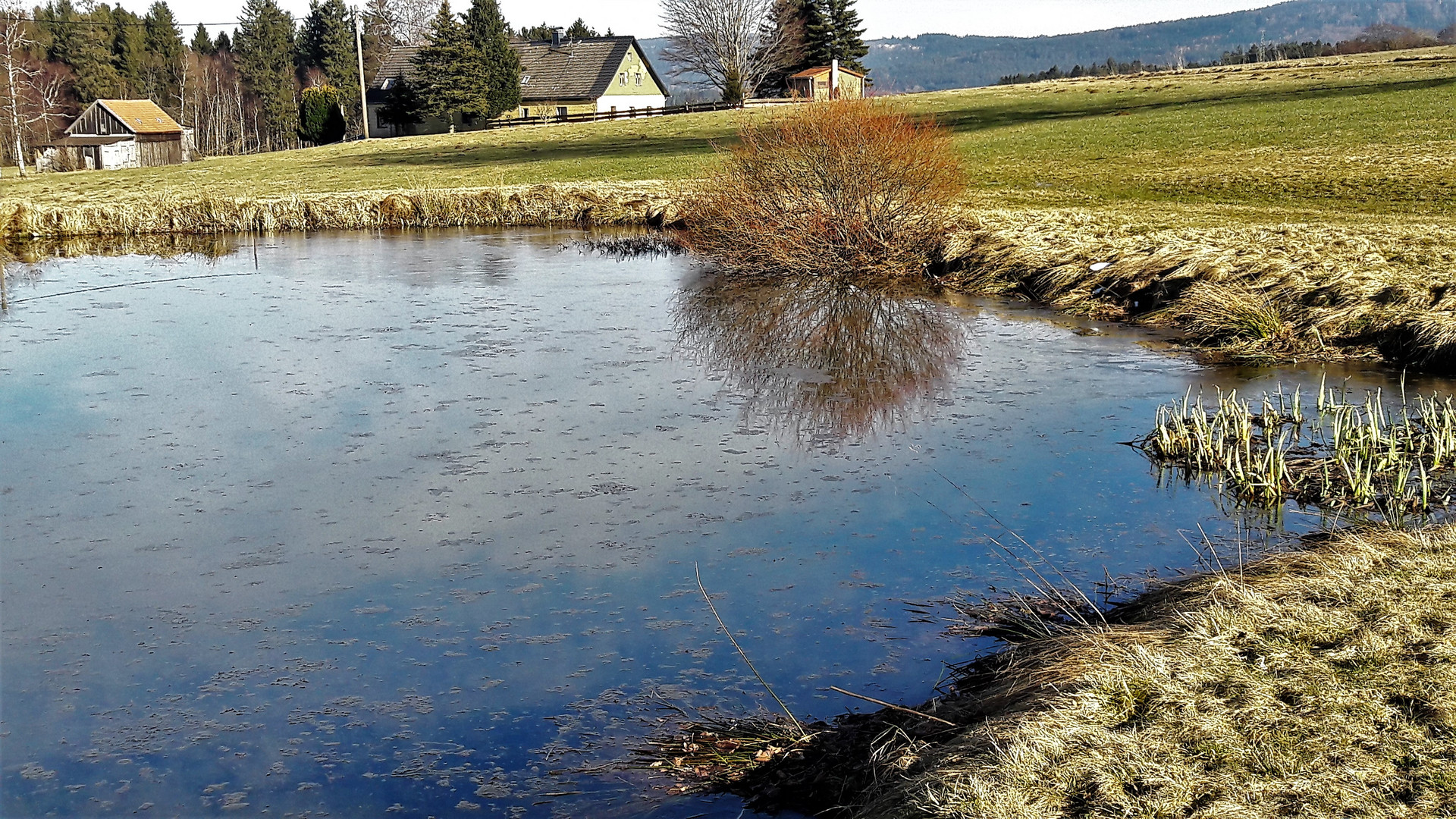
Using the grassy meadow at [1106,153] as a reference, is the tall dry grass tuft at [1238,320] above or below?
below

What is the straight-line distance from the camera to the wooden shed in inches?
1924

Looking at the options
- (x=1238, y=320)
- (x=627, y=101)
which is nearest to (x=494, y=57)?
(x=627, y=101)

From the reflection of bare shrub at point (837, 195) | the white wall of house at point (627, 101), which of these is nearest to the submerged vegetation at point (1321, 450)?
the reflection of bare shrub at point (837, 195)

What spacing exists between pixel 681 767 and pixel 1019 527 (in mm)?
3105

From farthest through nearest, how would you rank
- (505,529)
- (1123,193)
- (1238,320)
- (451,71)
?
(451,71) → (1123,193) → (1238,320) → (505,529)

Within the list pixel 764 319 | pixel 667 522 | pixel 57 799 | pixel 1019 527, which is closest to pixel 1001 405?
pixel 1019 527

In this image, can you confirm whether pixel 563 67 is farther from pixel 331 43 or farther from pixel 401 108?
pixel 331 43

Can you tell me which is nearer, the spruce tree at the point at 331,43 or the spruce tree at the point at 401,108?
the spruce tree at the point at 401,108

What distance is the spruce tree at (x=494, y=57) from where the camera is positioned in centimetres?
5325

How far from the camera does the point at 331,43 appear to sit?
81812 mm

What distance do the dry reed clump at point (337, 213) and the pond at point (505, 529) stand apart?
432 inches

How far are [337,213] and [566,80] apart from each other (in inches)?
1437

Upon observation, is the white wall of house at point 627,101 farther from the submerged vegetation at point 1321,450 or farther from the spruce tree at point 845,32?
the submerged vegetation at point 1321,450

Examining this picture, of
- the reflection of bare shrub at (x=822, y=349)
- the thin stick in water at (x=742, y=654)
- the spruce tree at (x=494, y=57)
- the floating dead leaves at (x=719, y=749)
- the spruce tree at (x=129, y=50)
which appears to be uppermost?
the spruce tree at (x=129, y=50)
